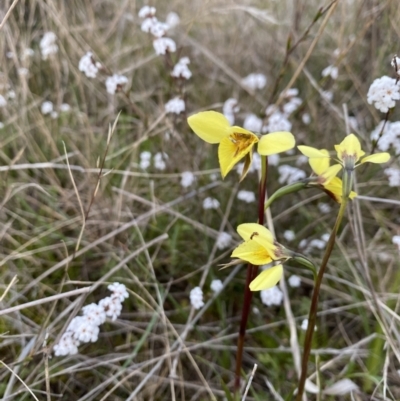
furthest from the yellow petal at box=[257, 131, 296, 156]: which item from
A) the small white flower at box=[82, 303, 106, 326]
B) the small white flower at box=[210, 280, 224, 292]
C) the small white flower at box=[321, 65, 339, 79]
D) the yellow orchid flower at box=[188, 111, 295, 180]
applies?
the small white flower at box=[321, 65, 339, 79]

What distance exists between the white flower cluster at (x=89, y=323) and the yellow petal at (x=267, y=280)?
14.3 inches

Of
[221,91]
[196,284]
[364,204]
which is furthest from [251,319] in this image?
[221,91]

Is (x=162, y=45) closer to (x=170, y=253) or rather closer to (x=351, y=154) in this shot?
(x=170, y=253)

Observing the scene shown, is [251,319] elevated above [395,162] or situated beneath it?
situated beneath

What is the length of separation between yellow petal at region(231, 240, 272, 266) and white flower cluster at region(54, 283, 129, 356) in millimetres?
337

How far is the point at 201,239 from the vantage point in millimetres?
1386

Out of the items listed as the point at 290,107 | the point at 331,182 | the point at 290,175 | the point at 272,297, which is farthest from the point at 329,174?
the point at 290,107

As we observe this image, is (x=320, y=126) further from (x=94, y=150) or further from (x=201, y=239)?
(x=94, y=150)

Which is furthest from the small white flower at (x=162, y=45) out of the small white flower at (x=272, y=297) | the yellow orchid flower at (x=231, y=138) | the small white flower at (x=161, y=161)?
the small white flower at (x=272, y=297)

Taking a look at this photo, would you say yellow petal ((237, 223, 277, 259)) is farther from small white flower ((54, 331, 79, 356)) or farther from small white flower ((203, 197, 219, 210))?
small white flower ((203, 197, 219, 210))

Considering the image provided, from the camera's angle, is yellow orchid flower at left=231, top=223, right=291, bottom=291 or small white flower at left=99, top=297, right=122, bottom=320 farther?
small white flower at left=99, top=297, right=122, bottom=320

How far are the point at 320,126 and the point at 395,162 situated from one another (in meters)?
0.35

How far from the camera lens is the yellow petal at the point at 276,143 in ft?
2.17

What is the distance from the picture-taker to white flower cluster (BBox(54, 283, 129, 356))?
884mm
